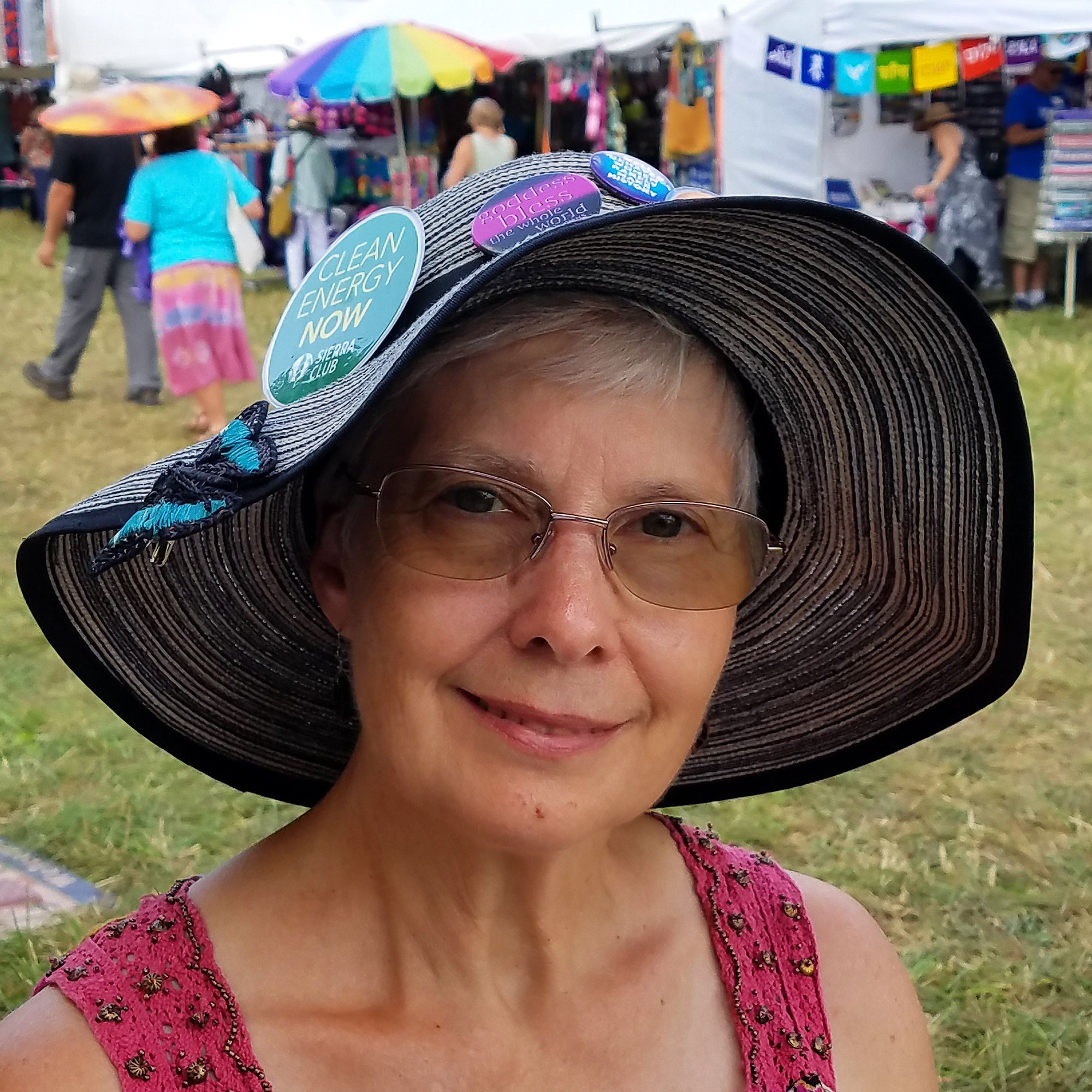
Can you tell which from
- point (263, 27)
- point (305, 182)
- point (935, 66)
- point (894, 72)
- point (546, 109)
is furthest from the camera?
point (263, 27)

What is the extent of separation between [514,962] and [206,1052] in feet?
1.19

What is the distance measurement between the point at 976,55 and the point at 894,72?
65 cm

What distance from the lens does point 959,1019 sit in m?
2.77

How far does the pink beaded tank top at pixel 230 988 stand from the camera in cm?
125

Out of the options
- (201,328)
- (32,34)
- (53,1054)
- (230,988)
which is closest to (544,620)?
(230,988)

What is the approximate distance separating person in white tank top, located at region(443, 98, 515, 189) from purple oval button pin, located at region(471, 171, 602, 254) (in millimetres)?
10739

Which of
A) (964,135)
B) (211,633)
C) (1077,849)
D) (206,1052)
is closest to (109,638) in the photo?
(211,633)

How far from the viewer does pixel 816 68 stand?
10695 millimetres

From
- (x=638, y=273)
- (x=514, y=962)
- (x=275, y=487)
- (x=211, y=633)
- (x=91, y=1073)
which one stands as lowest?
(x=514, y=962)

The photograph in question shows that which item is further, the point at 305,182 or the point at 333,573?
the point at 305,182

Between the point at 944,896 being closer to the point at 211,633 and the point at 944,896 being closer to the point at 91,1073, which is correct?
the point at 211,633

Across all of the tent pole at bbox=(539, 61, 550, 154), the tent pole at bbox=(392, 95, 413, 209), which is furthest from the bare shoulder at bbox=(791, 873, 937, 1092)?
the tent pole at bbox=(539, 61, 550, 154)

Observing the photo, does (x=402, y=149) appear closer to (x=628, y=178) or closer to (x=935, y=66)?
(x=935, y=66)

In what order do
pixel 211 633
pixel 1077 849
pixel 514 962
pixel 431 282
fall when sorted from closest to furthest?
pixel 431 282
pixel 514 962
pixel 211 633
pixel 1077 849
